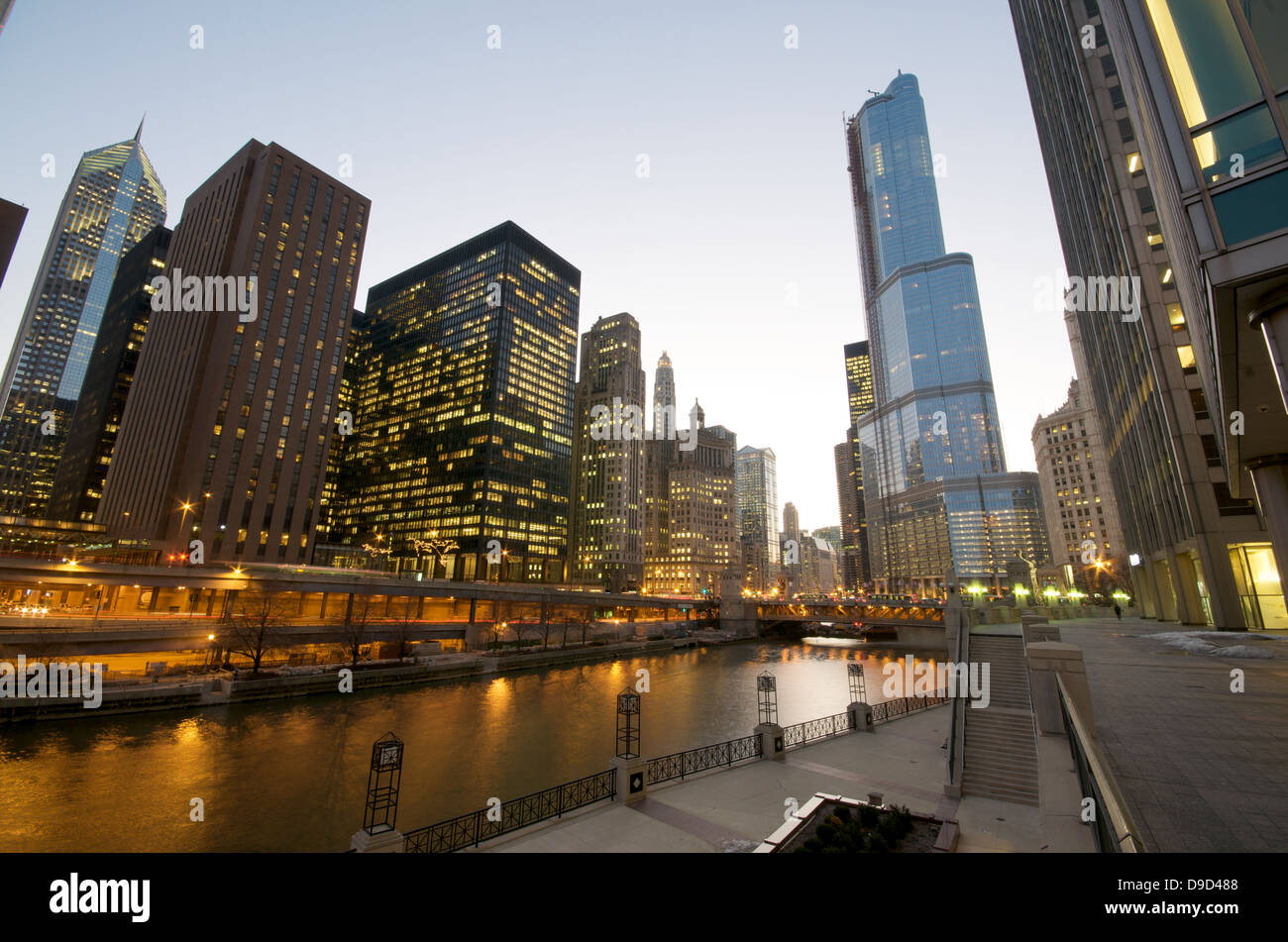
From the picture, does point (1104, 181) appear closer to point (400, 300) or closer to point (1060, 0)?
point (1060, 0)

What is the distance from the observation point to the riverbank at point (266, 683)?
3030 cm

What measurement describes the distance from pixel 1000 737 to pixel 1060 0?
196 feet

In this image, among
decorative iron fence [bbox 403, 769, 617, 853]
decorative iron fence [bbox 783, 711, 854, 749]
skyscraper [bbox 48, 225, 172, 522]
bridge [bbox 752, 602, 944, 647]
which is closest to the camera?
decorative iron fence [bbox 403, 769, 617, 853]

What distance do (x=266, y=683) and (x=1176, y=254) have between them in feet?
172

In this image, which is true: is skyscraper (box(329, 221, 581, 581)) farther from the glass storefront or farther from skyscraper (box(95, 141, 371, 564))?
the glass storefront

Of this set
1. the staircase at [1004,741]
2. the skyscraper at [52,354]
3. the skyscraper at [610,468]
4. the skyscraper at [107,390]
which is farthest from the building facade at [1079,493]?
the skyscraper at [52,354]

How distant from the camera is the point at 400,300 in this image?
163m

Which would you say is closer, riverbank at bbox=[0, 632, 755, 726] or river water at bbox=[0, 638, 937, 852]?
river water at bbox=[0, 638, 937, 852]

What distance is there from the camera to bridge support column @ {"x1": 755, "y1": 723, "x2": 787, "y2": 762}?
2325cm

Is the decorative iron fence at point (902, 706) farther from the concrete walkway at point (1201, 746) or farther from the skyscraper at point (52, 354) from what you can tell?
the skyscraper at point (52, 354)

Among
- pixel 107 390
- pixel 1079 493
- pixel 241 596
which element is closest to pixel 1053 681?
pixel 241 596

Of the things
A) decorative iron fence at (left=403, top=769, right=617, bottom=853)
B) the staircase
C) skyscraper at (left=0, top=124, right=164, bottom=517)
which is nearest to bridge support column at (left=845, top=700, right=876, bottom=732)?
the staircase

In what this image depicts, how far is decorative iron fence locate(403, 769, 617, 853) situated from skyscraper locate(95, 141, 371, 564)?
96.8 metres
